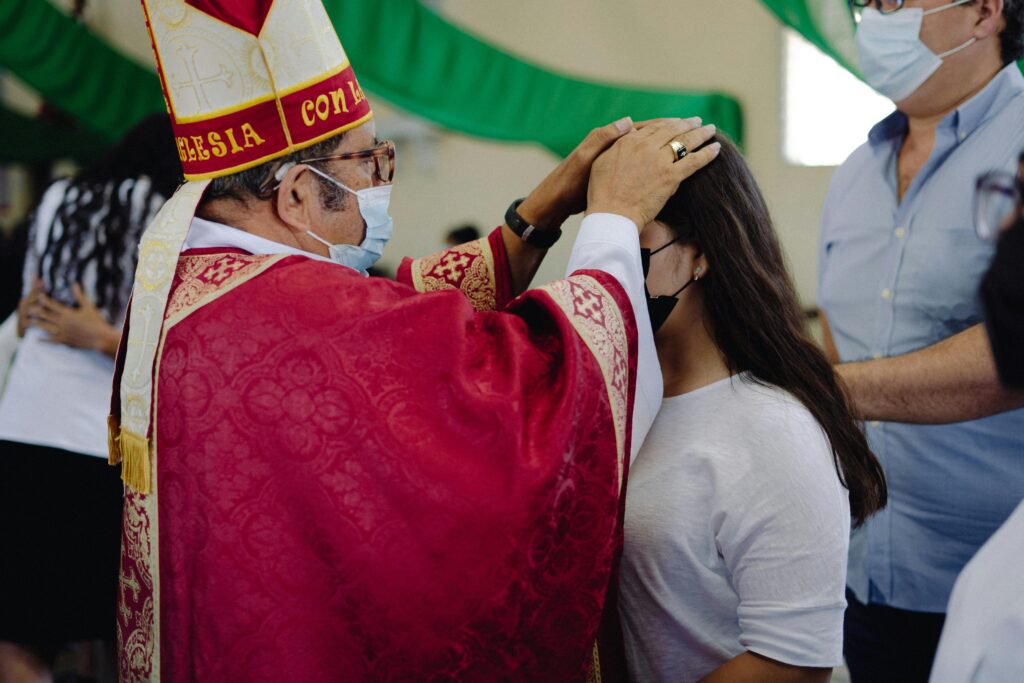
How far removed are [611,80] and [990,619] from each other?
5.23m

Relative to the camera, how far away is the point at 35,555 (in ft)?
7.36

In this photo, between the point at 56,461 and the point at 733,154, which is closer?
the point at 733,154

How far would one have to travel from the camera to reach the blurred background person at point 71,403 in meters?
2.26

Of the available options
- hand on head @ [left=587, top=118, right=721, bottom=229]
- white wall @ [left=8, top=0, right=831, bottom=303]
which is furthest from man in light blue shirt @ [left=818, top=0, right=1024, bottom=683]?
white wall @ [left=8, top=0, right=831, bottom=303]

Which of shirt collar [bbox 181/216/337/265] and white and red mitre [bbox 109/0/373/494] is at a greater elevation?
white and red mitre [bbox 109/0/373/494]

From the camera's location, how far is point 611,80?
18.8 feet

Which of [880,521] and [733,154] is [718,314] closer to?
[733,154]

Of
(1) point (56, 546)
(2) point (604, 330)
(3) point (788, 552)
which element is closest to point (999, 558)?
(3) point (788, 552)

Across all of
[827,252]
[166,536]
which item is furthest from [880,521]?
[166,536]

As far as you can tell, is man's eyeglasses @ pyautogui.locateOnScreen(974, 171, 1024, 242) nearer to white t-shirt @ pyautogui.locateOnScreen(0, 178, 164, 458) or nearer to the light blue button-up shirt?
the light blue button-up shirt

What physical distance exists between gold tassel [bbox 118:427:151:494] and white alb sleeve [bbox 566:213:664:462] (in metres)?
0.63

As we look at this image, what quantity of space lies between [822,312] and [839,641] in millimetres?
1058

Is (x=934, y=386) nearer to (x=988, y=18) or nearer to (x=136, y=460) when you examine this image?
(x=988, y=18)

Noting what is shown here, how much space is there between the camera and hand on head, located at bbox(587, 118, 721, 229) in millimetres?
1425
